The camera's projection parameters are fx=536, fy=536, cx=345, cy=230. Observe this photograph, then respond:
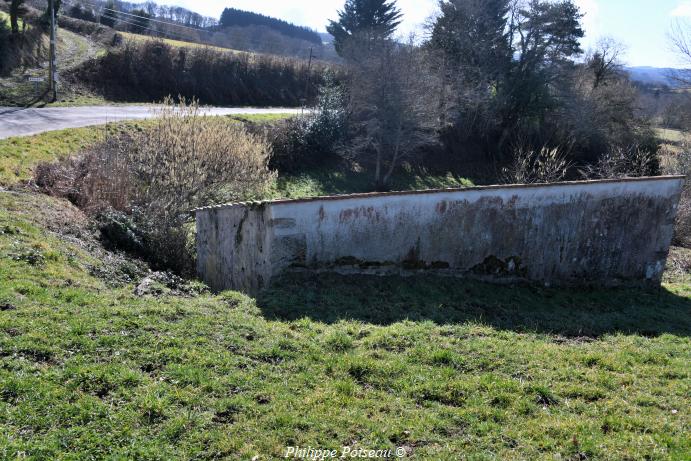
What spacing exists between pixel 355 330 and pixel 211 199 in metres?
8.85

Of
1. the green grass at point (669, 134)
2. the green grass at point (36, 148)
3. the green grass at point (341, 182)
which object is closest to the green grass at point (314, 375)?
the green grass at point (36, 148)

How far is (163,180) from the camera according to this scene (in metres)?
13.8

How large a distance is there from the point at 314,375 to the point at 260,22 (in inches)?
3220

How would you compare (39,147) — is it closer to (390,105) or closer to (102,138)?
(102,138)

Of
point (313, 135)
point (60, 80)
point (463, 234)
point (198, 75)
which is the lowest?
point (463, 234)

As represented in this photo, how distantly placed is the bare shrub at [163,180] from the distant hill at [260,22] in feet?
218

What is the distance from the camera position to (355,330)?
259 inches

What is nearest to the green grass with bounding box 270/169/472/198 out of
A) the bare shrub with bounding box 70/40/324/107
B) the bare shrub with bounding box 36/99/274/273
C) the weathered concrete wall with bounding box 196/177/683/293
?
the bare shrub with bounding box 36/99/274/273

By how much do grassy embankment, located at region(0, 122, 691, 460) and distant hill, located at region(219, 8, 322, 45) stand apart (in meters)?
75.5

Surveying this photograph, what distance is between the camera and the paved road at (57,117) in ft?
60.0

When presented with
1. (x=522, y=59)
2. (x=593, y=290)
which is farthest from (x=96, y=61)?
(x=593, y=290)

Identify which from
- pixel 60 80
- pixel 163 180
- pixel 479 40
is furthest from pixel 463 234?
pixel 479 40

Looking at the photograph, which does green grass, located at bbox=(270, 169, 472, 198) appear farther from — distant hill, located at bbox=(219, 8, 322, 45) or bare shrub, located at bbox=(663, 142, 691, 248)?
distant hill, located at bbox=(219, 8, 322, 45)

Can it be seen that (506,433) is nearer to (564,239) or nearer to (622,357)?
(622,357)
